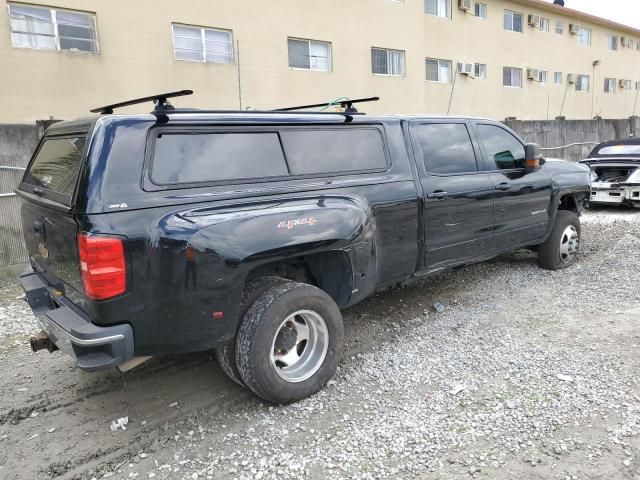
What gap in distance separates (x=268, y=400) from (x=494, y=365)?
1.71 m

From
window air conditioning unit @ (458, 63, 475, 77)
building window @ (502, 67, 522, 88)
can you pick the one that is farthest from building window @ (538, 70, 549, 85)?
window air conditioning unit @ (458, 63, 475, 77)

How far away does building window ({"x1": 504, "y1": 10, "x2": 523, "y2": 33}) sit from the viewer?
72.3 feet

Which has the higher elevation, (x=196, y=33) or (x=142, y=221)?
(x=196, y=33)

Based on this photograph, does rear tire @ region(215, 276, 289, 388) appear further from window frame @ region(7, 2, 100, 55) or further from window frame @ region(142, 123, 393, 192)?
window frame @ region(7, 2, 100, 55)

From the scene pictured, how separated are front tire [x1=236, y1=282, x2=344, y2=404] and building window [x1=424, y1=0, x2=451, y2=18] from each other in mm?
18400

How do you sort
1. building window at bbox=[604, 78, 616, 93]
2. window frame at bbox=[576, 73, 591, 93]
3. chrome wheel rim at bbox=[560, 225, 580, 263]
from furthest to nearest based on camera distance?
1. building window at bbox=[604, 78, 616, 93]
2. window frame at bbox=[576, 73, 591, 93]
3. chrome wheel rim at bbox=[560, 225, 580, 263]

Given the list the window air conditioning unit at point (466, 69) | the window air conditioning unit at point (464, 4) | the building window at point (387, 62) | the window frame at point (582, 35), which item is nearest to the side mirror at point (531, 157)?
the building window at point (387, 62)

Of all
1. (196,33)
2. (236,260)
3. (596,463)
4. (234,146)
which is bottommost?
(596,463)

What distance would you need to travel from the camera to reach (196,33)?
12289mm

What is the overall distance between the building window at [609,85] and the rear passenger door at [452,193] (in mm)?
29203

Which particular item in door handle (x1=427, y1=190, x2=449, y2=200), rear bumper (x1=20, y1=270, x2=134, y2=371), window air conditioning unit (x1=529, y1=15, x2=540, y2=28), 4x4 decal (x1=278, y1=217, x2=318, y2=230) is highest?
window air conditioning unit (x1=529, y1=15, x2=540, y2=28)

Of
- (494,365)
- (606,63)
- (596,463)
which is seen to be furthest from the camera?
(606,63)

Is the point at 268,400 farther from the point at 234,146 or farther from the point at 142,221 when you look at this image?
the point at 234,146

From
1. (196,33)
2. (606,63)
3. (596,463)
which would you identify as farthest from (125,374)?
(606,63)
